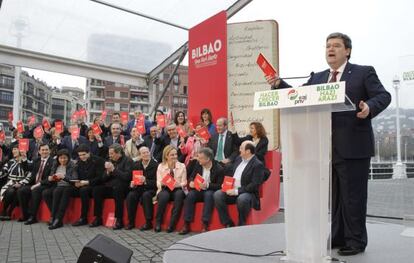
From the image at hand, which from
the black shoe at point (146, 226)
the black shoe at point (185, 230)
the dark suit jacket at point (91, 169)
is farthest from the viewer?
the dark suit jacket at point (91, 169)

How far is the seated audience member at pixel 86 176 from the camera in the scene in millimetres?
6820

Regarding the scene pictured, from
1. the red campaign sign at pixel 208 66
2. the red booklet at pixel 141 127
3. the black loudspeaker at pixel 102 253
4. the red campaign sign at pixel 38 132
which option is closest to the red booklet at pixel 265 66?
the black loudspeaker at pixel 102 253

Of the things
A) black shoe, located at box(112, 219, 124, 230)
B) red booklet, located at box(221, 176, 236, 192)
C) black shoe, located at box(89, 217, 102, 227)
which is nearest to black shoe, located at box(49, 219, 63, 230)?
black shoe, located at box(89, 217, 102, 227)

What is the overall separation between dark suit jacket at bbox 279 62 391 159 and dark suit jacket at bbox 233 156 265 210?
3077 millimetres

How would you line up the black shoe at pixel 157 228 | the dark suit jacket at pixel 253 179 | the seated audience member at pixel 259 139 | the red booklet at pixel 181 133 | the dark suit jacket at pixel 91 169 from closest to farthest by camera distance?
the dark suit jacket at pixel 253 179
the black shoe at pixel 157 228
the seated audience member at pixel 259 139
the dark suit jacket at pixel 91 169
the red booklet at pixel 181 133


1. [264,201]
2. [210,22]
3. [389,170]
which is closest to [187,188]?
[264,201]

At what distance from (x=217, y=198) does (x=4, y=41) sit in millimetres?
6718

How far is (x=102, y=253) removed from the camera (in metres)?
2.38

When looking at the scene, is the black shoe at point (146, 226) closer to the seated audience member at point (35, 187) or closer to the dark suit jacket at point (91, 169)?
the dark suit jacket at point (91, 169)

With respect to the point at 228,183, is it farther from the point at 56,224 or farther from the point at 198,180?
the point at 56,224

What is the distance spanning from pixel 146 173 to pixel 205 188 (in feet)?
3.75

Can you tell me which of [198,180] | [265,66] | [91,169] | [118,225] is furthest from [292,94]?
[91,169]

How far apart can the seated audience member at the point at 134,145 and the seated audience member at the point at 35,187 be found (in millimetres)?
1390

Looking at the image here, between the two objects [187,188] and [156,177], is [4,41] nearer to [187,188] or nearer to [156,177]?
[156,177]
